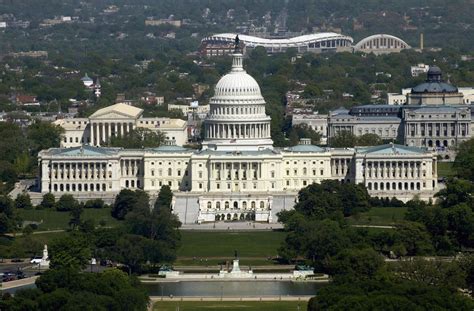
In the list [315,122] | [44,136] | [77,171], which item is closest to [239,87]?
[77,171]

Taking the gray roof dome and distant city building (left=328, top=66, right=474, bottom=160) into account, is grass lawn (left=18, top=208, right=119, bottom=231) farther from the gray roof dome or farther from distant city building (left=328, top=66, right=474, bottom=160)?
the gray roof dome

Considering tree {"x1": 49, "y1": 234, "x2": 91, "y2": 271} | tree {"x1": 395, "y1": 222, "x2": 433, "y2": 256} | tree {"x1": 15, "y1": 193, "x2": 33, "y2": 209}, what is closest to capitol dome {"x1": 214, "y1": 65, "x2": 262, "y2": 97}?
tree {"x1": 15, "y1": 193, "x2": 33, "y2": 209}

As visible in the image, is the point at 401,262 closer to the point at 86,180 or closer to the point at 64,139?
the point at 86,180

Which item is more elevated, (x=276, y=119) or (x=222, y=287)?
(x=276, y=119)

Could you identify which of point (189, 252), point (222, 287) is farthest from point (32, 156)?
point (222, 287)

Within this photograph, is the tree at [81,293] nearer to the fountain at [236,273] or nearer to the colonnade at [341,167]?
the fountain at [236,273]

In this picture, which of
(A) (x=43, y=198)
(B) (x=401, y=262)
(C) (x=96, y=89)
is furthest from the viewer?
(C) (x=96, y=89)

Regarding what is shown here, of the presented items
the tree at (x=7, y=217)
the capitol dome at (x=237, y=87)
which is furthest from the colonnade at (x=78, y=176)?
the tree at (x=7, y=217)
